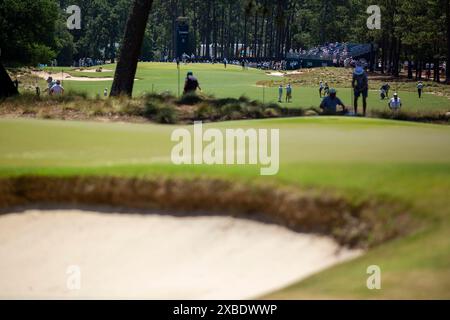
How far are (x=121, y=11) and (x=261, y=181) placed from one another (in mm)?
157520

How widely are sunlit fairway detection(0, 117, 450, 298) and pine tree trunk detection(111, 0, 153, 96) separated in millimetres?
9059

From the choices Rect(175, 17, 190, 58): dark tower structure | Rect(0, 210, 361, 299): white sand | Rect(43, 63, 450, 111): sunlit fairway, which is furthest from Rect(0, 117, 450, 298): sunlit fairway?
Rect(175, 17, 190, 58): dark tower structure

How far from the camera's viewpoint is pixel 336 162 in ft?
50.4

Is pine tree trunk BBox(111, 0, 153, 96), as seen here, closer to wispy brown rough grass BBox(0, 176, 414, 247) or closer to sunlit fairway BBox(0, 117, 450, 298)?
sunlit fairway BBox(0, 117, 450, 298)

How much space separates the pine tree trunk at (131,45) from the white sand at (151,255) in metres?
18.0

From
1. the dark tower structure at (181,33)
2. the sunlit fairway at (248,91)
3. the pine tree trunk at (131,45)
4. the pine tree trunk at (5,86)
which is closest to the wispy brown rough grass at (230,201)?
the pine tree trunk at (5,86)

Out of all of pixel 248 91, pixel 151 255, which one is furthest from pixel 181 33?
pixel 151 255

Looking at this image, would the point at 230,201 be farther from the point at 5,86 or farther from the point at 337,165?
the point at 5,86

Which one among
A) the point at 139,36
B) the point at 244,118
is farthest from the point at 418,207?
the point at 139,36

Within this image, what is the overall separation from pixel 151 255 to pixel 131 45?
20.8 m

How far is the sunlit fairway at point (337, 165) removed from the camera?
10.6 metres

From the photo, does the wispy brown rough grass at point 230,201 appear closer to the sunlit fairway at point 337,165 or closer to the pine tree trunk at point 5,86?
the sunlit fairway at point 337,165

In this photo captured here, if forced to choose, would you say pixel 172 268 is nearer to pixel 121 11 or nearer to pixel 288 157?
pixel 288 157

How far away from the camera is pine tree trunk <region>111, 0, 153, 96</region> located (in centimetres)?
3294
